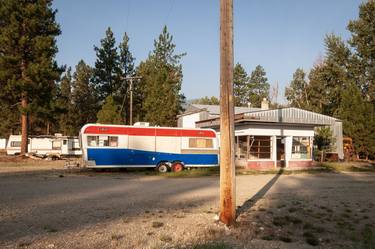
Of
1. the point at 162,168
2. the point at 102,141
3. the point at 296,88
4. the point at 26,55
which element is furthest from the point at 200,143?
the point at 296,88

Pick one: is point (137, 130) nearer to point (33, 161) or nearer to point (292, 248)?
point (33, 161)

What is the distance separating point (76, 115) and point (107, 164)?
40617mm

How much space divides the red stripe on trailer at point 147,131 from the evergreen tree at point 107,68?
108 feet

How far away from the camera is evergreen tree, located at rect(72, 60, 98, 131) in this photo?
2349 inches

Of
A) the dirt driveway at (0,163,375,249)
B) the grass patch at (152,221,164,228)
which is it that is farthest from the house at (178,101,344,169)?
the grass patch at (152,221,164,228)

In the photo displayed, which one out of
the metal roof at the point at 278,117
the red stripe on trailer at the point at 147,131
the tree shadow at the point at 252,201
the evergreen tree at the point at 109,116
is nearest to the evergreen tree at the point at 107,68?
the evergreen tree at the point at 109,116

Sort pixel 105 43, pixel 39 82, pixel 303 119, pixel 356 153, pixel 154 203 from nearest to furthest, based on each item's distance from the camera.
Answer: pixel 154 203
pixel 303 119
pixel 39 82
pixel 356 153
pixel 105 43

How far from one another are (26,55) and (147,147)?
62.2ft

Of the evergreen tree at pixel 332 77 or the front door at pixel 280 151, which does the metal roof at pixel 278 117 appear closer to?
the front door at pixel 280 151

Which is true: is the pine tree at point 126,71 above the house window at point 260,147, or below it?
above

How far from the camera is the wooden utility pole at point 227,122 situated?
8.26m

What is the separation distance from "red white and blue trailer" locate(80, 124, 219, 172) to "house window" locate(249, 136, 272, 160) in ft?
14.0

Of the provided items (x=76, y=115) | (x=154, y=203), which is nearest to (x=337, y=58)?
(x=76, y=115)

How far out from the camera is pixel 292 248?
6805 mm
